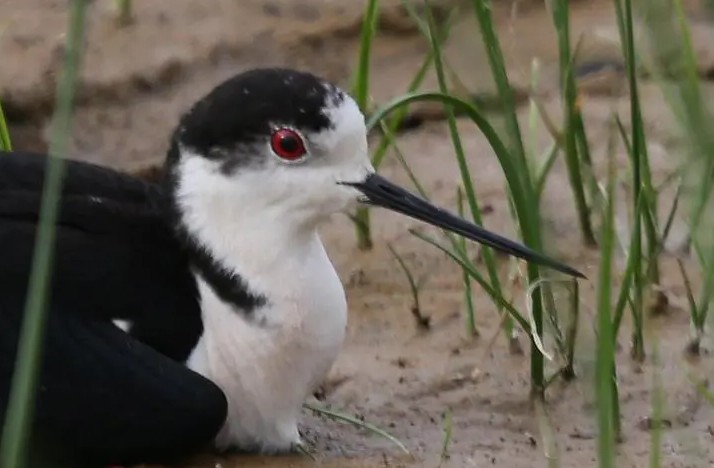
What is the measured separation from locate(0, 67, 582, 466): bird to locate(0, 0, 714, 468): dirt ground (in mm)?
157

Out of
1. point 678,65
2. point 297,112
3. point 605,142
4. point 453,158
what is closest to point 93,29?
point 453,158

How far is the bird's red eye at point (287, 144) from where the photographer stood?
9.03ft

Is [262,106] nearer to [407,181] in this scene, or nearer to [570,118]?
[570,118]

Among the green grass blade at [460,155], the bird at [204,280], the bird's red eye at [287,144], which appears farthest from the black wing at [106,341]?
the green grass blade at [460,155]

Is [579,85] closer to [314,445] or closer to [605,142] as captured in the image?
[605,142]

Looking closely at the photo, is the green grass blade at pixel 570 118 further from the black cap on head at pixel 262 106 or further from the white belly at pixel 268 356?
the white belly at pixel 268 356

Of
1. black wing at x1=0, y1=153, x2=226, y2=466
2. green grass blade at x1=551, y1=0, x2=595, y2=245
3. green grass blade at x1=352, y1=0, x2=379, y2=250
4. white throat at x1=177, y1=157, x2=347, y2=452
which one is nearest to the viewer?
black wing at x1=0, y1=153, x2=226, y2=466

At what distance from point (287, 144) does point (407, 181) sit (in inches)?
58.5

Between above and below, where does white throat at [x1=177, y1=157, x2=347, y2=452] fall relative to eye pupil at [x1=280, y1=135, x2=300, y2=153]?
below

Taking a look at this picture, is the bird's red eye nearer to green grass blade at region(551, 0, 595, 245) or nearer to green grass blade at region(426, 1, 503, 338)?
green grass blade at region(426, 1, 503, 338)

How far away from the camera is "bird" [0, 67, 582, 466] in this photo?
2.67 meters

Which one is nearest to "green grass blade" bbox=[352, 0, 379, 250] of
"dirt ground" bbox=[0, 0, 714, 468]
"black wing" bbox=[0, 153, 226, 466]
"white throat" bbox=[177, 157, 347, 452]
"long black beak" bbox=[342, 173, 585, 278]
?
"dirt ground" bbox=[0, 0, 714, 468]

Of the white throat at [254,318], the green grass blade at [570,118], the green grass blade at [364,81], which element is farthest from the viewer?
the green grass blade at [364,81]

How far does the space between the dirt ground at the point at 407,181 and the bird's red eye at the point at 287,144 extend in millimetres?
521
